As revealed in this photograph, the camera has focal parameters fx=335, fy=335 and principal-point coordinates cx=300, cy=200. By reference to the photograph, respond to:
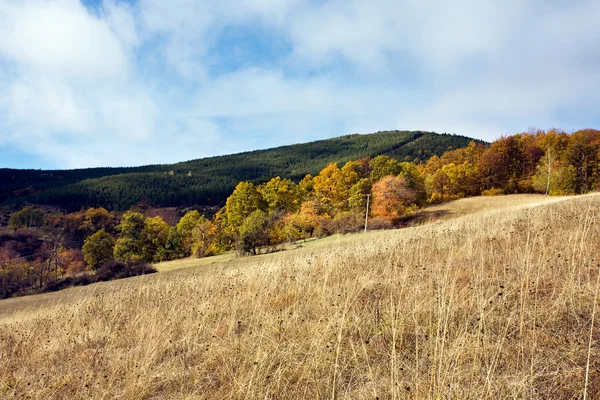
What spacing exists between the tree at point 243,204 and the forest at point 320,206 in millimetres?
160

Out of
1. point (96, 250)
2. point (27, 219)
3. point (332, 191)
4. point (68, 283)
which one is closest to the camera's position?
point (68, 283)

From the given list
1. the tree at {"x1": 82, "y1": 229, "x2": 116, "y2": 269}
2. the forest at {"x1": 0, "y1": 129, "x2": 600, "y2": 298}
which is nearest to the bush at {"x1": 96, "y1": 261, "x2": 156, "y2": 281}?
the forest at {"x1": 0, "y1": 129, "x2": 600, "y2": 298}

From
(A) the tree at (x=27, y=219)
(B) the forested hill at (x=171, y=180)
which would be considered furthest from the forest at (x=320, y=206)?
(B) the forested hill at (x=171, y=180)

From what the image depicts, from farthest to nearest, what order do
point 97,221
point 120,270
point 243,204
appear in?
point 97,221
point 243,204
point 120,270

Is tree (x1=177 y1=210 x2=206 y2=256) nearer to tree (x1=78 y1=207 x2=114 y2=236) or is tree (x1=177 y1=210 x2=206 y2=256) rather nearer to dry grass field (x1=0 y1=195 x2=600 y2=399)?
tree (x1=78 y1=207 x2=114 y2=236)

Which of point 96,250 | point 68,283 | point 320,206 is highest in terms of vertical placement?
point 320,206

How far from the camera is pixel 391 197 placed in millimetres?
48250

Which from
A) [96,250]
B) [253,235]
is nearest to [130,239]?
[96,250]

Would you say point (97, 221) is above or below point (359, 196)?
below

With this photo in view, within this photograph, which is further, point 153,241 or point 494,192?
point 494,192

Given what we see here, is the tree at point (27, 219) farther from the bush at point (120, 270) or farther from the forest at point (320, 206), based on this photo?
the bush at point (120, 270)

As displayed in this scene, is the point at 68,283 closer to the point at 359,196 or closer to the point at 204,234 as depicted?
the point at 204,234

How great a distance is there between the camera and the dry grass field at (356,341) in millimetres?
2967

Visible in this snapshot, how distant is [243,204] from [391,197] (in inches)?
889
